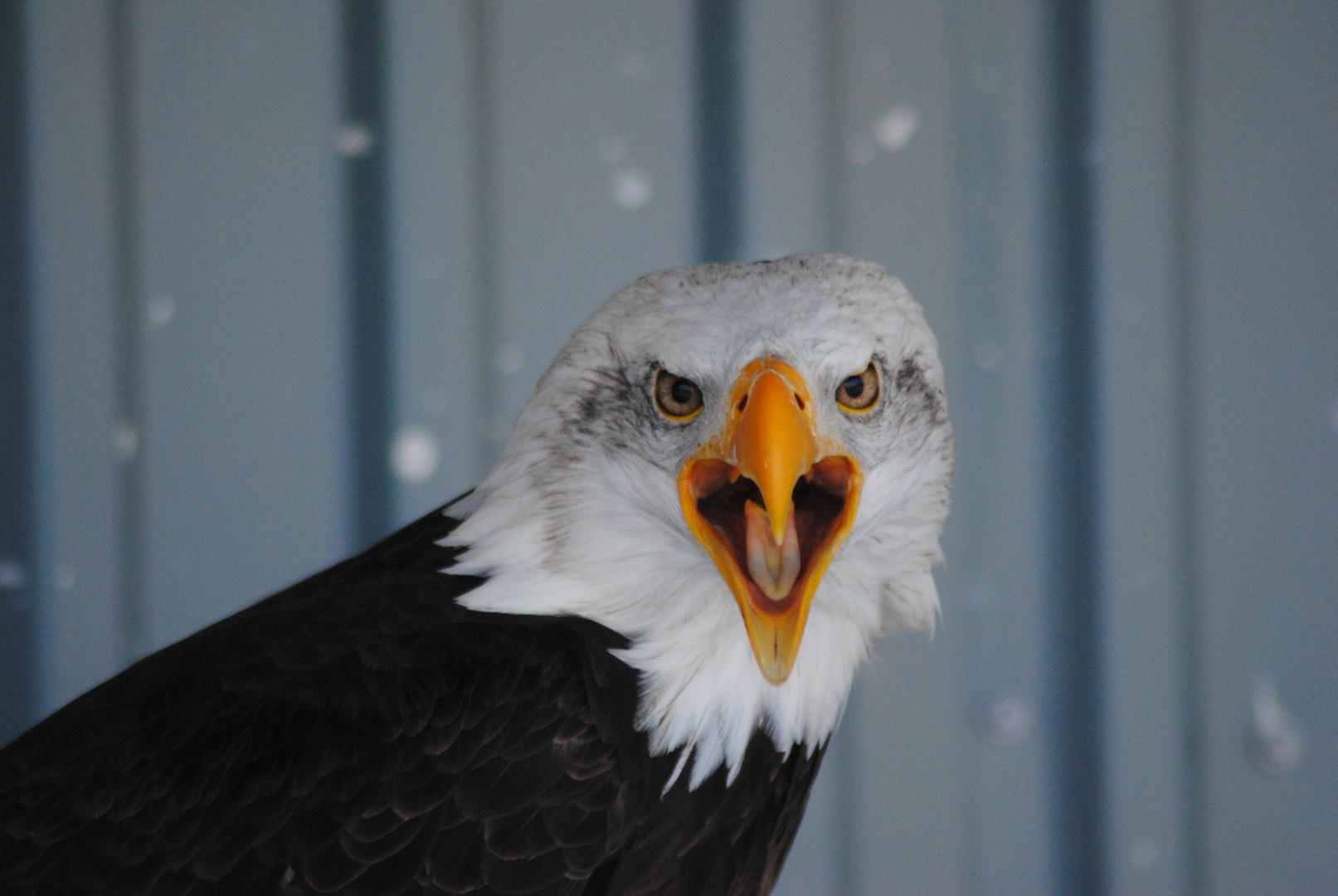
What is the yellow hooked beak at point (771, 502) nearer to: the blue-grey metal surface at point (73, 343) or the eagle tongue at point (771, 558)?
the eagle tongue at point (771, 558)

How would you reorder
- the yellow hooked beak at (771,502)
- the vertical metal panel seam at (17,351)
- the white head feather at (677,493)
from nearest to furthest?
the yellow hooked beak at (771,502) → the white head feather at (677,493) → the vertical metal panel seam at (17,351)

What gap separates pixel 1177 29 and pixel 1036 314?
0.48 meters

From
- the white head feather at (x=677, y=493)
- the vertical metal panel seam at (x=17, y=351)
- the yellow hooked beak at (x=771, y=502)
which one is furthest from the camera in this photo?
the vertical metal panel seam at (x=17, y=351)

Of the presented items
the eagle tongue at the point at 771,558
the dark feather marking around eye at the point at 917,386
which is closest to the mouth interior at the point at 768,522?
the eagle tongue at the point at 771,558

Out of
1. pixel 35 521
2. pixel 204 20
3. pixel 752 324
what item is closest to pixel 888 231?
pixel 752 324

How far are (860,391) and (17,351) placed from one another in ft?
4.15

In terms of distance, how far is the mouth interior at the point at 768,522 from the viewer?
30.5 inches

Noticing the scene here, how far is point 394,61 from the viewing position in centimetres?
140

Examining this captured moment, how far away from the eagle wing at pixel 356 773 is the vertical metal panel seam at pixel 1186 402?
99 cm

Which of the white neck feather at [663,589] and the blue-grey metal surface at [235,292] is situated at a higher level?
the blue-grey metal surface at [235,292]

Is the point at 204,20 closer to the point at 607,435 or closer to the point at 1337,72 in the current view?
the point at 607,435

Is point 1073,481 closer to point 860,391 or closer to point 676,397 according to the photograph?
point 860,391

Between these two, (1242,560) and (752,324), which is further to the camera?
(1242,560)

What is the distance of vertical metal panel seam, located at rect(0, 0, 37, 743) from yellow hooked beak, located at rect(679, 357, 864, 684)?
1112mm
